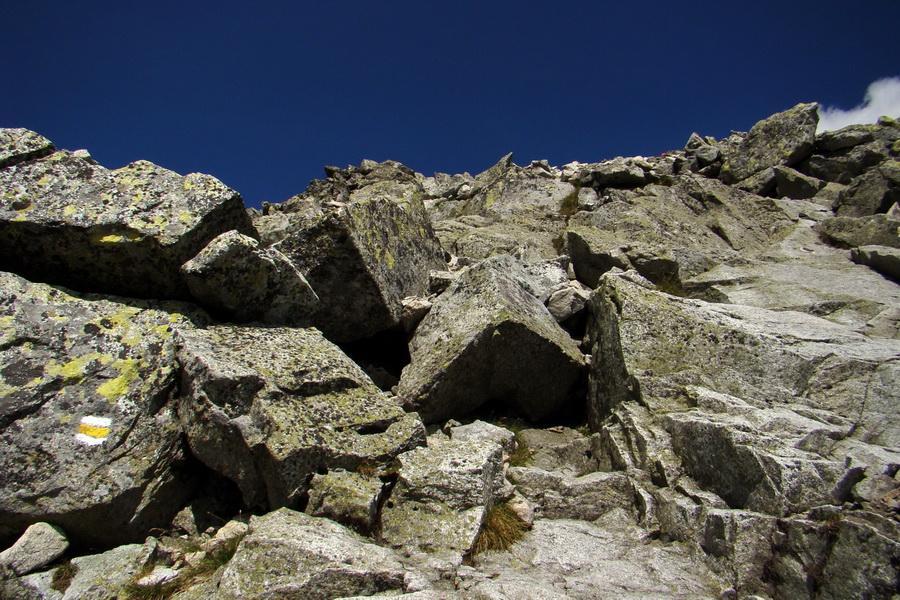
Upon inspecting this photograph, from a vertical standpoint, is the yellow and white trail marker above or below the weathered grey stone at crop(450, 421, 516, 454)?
above

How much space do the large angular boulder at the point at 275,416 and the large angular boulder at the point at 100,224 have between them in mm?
1346

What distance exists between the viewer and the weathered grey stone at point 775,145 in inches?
868

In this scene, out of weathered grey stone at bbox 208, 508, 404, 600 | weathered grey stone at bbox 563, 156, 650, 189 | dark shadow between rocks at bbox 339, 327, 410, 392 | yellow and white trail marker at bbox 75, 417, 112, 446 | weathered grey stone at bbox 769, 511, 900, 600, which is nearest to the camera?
weathered grey stone at bbox 769, 511, 900, 600

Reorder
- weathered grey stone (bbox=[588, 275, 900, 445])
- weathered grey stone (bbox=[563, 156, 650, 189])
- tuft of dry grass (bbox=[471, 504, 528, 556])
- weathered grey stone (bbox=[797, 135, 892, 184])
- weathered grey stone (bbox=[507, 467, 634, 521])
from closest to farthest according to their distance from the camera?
tuft of dry grass (bbox=[471, 504, 528, 556]), weathered grey stone (bbox=[507, 467, 634, 521]), weathered grey stone (bbox=[588, 275, 900, 445]), weathered grey stone (bbox=[563, 156, 650, 189]), weathered grey stone (bbox=[797, 135, 892, 184])

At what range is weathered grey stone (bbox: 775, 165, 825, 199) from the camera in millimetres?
20219

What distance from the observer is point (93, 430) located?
6.15m

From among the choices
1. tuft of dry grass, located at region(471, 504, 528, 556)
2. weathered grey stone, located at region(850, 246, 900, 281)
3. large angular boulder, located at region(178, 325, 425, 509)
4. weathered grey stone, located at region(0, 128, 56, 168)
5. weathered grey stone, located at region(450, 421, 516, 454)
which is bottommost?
tuft of dry grass, located at region(471, 504, 528, 556)

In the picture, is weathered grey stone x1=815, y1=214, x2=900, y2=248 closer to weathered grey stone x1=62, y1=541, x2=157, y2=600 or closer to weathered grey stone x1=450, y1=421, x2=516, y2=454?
weathered grey stone x1=450, y1=421, x2=516, y2=454

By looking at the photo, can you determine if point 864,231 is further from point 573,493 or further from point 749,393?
point 573,493

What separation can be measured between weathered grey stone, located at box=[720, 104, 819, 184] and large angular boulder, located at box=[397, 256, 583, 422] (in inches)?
671

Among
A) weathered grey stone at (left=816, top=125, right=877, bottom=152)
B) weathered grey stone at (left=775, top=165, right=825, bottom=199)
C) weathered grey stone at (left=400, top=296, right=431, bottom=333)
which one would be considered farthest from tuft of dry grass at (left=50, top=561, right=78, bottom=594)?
weathered grey stone at (left=816, top=125, right=877, bottom=152)

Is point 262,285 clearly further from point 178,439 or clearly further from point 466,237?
point 466,237

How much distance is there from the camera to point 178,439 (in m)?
6.62

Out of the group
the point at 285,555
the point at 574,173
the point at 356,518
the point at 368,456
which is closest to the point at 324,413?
the point at 368,456
